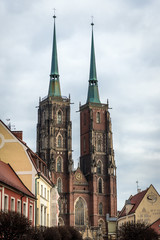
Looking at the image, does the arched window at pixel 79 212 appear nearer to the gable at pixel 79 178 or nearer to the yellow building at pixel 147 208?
the gable at pixel 79 178

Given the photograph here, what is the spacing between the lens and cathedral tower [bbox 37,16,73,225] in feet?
362

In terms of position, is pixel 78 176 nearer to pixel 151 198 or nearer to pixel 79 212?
pixel 79 212

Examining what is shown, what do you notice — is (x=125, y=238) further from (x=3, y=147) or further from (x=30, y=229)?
(x=30, y=229)

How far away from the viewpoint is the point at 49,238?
35.8m

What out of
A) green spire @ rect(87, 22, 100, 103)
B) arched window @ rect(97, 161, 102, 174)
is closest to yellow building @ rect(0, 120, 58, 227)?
arched window @ rect(97, 161, 102, 174)

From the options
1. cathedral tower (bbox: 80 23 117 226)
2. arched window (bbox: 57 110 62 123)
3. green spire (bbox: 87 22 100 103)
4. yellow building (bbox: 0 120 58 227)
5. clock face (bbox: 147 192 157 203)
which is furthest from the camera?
green spire (bbox: 87 22 100 103)

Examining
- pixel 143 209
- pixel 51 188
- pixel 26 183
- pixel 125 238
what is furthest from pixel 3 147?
pixel 143 209

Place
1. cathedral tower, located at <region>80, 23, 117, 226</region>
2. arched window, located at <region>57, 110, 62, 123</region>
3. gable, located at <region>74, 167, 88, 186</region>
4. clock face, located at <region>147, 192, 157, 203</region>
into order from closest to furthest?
1. clock face, located at <region>147, 192, 157, 203</region>
2. cathedral tower, located at <region>80, 23, 117, 226</region>
3. gable, located at <region>74, 167, 88, 186</region>
4. arched window, located at <region>57, 110, 62, 123</region>

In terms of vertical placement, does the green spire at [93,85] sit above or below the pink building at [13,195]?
above

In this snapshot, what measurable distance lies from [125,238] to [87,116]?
253ft

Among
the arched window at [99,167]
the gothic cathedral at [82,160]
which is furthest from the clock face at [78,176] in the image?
the arched window at [99,167]

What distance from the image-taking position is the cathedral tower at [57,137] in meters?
110

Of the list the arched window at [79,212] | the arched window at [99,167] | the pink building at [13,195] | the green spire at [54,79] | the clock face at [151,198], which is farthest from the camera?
the green spire at [54,79]

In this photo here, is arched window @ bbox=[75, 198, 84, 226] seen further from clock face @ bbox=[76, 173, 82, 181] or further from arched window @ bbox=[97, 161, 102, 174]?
arched window @ bbox=[97, 161, 102, 174]
